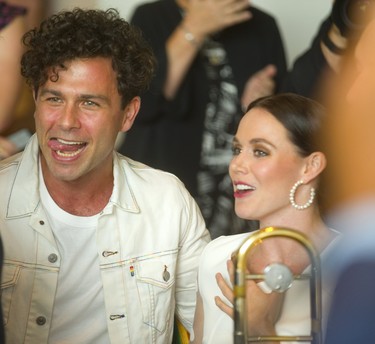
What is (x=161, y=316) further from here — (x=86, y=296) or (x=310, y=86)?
(x=310, y=86)

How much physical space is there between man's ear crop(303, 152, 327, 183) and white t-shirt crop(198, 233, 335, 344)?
0.17m

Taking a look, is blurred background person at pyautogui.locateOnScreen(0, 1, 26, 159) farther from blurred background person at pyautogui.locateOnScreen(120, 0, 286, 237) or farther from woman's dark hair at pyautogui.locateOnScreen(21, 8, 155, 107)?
woman's dark hair at pyautogui.locateOnScreen(21, 8, 155, 107)

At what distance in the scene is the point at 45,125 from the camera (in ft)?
Result: 6.61

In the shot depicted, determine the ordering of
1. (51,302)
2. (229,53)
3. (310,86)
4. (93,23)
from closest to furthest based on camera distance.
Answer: (51,302) → (93,23) → (310,86) → (229,53)

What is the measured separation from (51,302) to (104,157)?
1.22 feet

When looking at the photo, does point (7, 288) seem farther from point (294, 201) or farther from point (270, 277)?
point (270, 277)

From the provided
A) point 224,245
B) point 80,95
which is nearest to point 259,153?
point 224,245

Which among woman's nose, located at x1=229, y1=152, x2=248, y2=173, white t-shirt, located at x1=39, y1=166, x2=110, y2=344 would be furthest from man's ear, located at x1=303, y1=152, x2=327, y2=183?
white t-shirt, located at x1=39, y1=166, x2=110, y2=344

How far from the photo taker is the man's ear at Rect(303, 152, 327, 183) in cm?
193

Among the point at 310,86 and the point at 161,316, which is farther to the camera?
the point at 310,86

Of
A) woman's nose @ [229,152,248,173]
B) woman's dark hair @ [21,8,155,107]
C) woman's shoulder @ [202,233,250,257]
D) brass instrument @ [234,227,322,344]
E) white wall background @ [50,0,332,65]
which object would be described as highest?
white wall background @ [50,0,332,65]

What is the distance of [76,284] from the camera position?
6.58ft

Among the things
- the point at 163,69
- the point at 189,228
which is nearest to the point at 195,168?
the point at 163,69

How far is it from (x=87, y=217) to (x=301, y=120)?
1.82 ft
